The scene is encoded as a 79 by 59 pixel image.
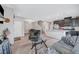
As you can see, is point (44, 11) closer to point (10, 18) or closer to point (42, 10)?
point (42, 10)

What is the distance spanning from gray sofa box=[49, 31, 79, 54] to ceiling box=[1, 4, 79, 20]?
33 cm

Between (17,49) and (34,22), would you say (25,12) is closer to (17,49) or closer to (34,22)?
(34,22)

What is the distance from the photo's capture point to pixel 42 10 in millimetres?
1469

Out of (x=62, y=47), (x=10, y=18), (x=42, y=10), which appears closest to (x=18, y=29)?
(x=10, y=18)

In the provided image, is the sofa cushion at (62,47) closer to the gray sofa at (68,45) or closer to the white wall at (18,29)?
the gray sofa at (68,45)

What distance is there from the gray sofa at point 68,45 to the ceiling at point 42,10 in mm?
328

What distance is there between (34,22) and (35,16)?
9 centimetres

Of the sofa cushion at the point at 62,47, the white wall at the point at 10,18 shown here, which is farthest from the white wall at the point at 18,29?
the sofa cushion at the point at 62,47

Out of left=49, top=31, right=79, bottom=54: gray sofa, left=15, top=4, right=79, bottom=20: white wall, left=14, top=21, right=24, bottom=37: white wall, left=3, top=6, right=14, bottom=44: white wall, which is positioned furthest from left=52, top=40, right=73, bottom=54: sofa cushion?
left=3, top=6, right=14, bottom=44: white wall

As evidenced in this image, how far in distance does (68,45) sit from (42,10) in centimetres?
64

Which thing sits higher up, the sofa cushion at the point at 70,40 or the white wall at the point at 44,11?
the white wall at the point at 44,11

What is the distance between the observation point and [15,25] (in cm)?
145

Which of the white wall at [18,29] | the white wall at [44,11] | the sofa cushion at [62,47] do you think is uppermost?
the white wall at [44,11]

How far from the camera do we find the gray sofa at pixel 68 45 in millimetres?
1434
